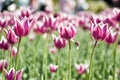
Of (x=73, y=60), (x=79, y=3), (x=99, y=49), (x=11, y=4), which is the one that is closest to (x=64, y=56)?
(x=73, y=60)

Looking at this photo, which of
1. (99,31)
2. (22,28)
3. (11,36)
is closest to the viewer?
(22,28)

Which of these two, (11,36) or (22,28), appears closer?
(22,28)

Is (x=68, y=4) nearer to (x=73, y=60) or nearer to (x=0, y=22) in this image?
(x=73, y=60)

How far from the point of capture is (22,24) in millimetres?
2389

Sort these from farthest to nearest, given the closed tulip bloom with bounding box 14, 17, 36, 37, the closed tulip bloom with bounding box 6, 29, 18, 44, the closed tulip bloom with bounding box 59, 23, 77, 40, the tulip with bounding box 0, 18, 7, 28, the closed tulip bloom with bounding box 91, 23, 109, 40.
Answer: the tulip with bounding box 0, 18, 7, 28, the closed tulip bloom with bounding box 59, 23, 77, 40, the closed tulip bloom with bounding box 6, 29, 18, 44, the closed tulip bloom with bounding box 91, 23, 109, 40, the closed tulip bloom with bounding box 14, 17, 36, 37

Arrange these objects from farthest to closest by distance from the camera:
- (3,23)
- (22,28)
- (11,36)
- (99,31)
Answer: (3,23)
(11,36)
(99,31)
(22,28)

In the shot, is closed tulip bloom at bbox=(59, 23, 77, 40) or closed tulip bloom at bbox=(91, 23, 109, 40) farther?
closed tulip bloom at bbox=(59, 23, 77, 40)

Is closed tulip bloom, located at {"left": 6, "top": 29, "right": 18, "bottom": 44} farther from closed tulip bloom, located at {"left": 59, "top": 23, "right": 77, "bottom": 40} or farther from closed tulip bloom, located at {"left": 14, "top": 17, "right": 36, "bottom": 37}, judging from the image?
closed tulip bloom, located at {"left": 59, "top": 23, "right": 77, "bottom": 40}

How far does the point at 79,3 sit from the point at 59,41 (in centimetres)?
901

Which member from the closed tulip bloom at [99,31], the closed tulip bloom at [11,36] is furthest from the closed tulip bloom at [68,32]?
the closed tulip bloom at [11,36]

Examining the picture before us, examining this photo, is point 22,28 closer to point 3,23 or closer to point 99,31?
point 99,31

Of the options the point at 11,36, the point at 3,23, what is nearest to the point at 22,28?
the point at 11,36

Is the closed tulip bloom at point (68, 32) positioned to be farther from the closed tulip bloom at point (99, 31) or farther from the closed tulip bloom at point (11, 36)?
the closed tulip bloom at point (11, 36)

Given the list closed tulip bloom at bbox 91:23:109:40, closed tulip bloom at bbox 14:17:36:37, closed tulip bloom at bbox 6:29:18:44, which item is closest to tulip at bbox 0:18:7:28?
closed tulip bloom at bbox 6:29:18:44
